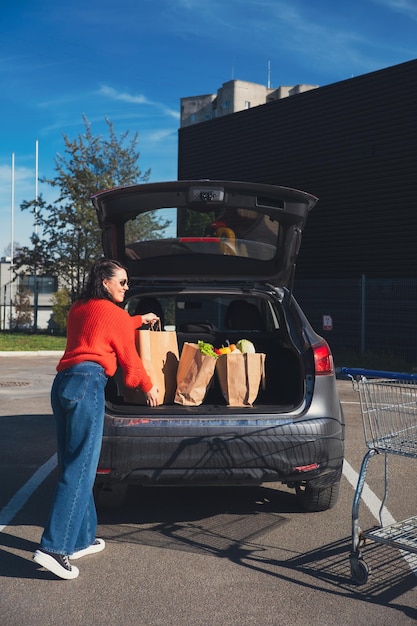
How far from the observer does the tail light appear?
4.95 metres

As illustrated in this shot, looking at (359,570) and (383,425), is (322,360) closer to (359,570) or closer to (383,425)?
(383,425)

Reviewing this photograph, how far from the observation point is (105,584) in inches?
158

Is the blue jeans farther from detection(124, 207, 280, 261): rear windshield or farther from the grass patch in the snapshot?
the grass patch

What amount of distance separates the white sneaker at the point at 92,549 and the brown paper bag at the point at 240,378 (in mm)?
1225

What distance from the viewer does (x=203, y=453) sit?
4.62 m

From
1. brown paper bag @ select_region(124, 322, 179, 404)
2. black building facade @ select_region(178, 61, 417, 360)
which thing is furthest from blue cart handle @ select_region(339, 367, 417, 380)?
black building facade @ select_region(178, 61, 417, 360)

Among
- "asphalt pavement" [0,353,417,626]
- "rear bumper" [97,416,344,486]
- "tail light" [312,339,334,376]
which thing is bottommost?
"asphalt pavement" [0,353,417,626]

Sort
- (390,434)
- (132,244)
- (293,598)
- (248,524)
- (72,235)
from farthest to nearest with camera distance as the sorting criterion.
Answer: (72,235), (132,244), (248,524), (390,434), (293,598)

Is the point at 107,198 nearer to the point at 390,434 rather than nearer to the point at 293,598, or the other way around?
the point at 390,434

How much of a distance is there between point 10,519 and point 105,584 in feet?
4.71

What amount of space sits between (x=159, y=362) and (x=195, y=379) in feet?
0.92

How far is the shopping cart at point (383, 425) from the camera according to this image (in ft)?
13.1

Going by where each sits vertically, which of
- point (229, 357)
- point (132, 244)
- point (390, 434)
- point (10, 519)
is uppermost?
point (132, 244)

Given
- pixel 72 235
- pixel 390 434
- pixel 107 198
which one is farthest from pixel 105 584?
pixel 72 235
